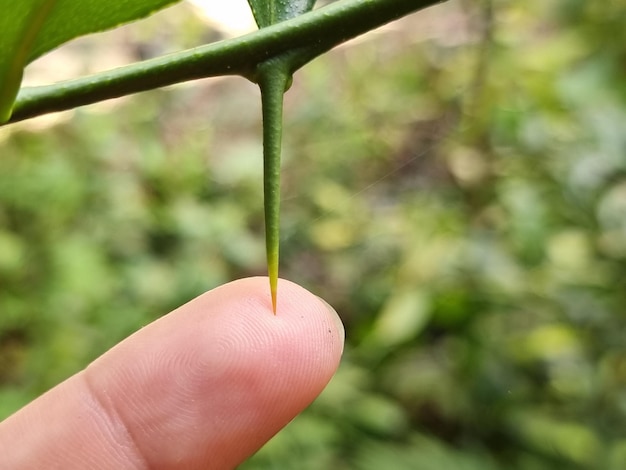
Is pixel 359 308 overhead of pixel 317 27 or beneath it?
beneath

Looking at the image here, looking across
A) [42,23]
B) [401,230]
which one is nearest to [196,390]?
[42,23]

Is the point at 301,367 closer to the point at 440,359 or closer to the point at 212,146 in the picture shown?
the point at 440,359

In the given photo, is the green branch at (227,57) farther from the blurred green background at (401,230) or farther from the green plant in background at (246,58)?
the blurred green background at (401,230)

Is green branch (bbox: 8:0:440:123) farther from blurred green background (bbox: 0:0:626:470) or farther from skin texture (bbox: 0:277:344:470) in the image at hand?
blurred green background (bbox: 0:0:626:470)

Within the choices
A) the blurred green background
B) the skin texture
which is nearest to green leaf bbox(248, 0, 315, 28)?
the skin texture

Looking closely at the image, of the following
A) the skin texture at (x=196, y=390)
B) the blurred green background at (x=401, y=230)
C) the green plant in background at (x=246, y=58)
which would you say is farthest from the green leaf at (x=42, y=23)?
the blurred green background at (x=401, y=230)

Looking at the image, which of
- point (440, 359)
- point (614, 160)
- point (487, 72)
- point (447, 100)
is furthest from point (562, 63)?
point (440, 359)

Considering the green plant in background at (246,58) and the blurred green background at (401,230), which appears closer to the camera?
the green plant in background at (246,58)
